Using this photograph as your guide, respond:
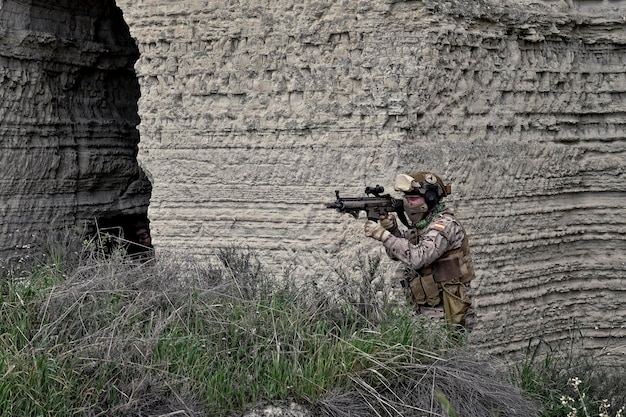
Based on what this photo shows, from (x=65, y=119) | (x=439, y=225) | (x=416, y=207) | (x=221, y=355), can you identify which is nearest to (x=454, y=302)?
(x=439, y=225)

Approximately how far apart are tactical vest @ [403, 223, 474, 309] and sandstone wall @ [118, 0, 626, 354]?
1166 millimetres

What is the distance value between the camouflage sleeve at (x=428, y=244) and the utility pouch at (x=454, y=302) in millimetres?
239

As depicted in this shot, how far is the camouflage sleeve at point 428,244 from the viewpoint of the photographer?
656 cm

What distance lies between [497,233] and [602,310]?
1.50 metres

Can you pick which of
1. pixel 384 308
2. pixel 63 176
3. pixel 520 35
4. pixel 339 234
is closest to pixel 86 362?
pixel 384 308

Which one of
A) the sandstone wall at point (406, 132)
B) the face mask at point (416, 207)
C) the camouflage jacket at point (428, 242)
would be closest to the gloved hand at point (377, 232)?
the camouflage jacket at point (428, 242)

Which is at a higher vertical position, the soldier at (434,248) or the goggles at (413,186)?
the goggles at (413,186)

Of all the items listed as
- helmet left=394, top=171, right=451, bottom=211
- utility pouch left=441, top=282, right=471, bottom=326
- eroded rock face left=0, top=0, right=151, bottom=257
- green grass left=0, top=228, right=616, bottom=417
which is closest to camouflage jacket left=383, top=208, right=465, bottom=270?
helmet left=394, top=171, right=451, bottom=211

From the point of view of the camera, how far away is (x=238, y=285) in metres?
6.98

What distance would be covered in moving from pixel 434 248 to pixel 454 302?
43cm

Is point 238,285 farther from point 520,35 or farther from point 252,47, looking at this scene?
point 520,35

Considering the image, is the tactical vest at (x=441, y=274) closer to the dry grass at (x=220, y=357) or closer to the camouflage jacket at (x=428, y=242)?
the camouflage jacket at (x=428, y=242)

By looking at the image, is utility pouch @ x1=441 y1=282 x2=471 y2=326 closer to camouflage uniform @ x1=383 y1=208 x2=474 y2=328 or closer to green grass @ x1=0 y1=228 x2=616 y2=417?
camouflage uniform @ x1=383 y1=208 x2=474 y2=328

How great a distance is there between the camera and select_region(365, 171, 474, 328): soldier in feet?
21.9
